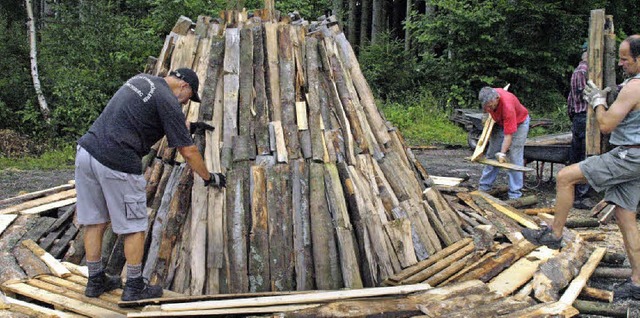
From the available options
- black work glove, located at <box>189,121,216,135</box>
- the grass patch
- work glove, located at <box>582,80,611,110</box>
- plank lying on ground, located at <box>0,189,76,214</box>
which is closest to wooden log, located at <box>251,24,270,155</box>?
black work glove, located at <box>189,121,216,135</box>

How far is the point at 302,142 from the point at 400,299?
1742mm

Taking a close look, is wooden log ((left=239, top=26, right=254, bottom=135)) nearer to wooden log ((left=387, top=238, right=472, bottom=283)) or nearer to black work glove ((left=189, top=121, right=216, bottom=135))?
black work glove ((left=189, top=121, right=216, bottom=135))

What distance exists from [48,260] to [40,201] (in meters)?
1.87

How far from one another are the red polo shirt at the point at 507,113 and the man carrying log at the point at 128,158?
470cm

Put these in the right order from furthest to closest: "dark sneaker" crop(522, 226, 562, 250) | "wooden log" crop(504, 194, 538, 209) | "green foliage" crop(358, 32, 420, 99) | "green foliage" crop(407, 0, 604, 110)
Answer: "green foliage" crop(358, 32, 420, 99), "green foliage" crop(407, 0, 604, 110), "wooden log" crop(504, 194, 538, 209), "dark sneaker" crop(522, 226, 562, 250)

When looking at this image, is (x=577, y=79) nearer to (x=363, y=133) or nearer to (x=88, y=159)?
(x=363, y=133)

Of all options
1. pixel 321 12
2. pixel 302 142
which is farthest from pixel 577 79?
pixel 321 12

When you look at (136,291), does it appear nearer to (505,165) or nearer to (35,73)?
(505,165)

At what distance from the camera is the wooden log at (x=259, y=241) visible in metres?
4.77

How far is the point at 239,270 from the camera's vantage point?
4746mm

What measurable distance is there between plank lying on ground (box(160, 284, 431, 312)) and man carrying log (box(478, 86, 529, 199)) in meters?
3.60

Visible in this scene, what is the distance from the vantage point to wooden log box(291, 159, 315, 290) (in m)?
4.82

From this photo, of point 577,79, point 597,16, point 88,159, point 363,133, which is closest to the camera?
point 88,159

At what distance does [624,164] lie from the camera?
4.86 m
